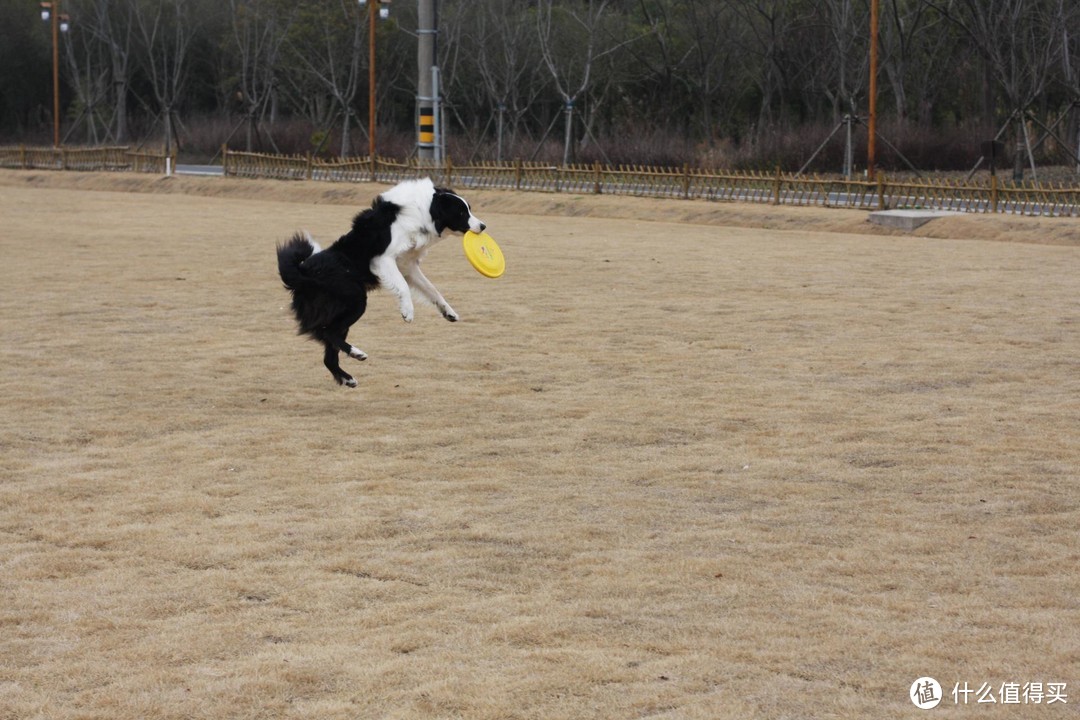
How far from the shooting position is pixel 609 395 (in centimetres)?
891

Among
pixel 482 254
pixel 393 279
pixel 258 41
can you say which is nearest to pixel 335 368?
pixel 393 279

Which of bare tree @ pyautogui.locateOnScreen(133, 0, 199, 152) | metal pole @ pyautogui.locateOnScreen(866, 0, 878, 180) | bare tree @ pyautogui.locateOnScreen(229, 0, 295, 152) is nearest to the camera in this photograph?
metal pole @ pyautogui.locateOnScreen(866, 0, 878, 180)

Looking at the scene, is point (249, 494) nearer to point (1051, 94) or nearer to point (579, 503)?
point (579, 503)

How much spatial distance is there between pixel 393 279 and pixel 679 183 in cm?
1930

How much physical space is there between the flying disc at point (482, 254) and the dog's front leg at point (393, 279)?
2.13 feet

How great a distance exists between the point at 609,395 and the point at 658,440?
4.36 feet

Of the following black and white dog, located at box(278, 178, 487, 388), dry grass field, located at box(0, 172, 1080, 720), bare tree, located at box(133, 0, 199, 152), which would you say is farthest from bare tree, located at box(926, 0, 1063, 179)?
bare tree, located at box(133, 0, 199, 152)

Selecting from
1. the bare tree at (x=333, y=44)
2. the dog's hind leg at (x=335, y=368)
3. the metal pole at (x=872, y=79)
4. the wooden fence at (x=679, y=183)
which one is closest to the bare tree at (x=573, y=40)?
the bare tree at (x=333, y=44)

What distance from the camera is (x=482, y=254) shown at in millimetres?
9984

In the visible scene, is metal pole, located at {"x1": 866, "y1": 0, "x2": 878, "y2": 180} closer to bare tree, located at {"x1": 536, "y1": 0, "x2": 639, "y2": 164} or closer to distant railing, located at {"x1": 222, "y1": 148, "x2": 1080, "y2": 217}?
distant railing, located at {"x1": 222, "y1": 148, "x2": 1080, "y2": 217}

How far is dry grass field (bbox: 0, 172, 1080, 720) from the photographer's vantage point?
13.9 feet

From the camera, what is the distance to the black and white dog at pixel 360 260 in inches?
354

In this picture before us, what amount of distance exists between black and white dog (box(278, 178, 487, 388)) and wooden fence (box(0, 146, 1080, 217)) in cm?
1570

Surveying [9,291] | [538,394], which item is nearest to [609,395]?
[538,394]
